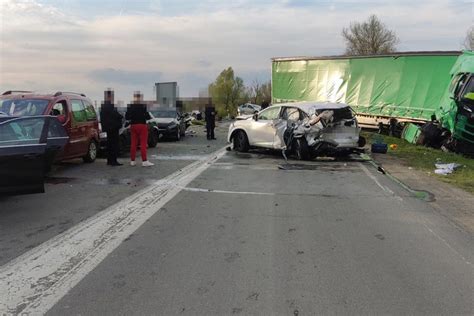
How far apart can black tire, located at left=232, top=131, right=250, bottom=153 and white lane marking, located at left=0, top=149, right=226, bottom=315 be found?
27.9ft

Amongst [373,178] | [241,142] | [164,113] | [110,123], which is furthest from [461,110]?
[164,113]

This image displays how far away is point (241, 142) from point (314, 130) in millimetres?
3501

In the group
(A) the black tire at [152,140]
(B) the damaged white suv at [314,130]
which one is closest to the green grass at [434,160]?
(B) the damaged white suv at [314,130]

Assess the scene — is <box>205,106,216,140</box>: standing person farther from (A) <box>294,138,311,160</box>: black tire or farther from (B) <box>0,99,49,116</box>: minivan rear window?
(B) <box>0,99,49,116</box>: minivan rear window

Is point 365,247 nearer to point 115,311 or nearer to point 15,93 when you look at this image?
point 115,311

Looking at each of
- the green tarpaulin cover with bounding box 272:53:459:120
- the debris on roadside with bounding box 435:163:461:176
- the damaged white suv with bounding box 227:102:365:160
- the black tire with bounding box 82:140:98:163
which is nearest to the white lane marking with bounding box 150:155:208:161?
the black tire with bounding box 82:140:98:163

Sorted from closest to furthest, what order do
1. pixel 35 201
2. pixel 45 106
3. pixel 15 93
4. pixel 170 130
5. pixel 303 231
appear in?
pixel 303 231, pixel 35 201, pixel 45 106, pixel 15 93, pixel 170 130

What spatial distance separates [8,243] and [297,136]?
379 inches

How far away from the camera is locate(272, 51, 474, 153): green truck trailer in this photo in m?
16.1

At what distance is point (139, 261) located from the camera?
205 inches

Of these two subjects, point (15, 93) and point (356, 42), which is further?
point (356, 42)

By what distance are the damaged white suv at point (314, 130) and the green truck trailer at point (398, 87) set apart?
3.81 metres

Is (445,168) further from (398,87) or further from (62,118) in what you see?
(398,87)

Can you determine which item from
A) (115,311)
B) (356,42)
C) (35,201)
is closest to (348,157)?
(35,201)
